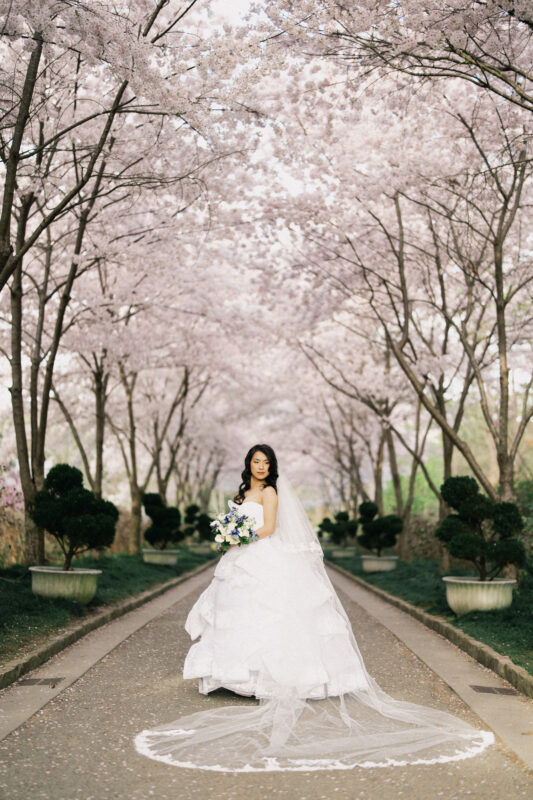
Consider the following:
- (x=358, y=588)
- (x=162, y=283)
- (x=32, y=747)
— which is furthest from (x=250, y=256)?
(x=32, y=747)

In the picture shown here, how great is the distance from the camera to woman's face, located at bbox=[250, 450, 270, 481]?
6.86 meters

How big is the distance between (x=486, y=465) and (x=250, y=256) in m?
29.9

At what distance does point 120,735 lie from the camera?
5.27 m

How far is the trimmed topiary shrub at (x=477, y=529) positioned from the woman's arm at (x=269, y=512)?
443 cm

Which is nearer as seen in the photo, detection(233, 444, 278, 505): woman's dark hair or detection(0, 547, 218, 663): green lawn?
detection(233, 444, 278, 505): woman's dark hair

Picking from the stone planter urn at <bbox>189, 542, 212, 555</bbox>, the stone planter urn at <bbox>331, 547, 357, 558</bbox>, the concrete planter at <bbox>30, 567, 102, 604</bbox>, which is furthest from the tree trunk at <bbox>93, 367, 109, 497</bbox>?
the stone planter urn at <bbox>189, 542, 212, 555</bbox>

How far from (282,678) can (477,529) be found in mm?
5905

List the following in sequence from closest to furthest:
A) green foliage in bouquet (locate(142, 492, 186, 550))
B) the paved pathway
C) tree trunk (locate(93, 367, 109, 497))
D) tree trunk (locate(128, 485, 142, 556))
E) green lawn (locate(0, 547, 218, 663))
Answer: the paved pathway → green lawn (locate(0, 547, 218, 663)) → tree trunk (locate(93, 367, 109, 497)) → green foliage in bouquet (locate(142, 492, 186, 550)) → tree trunk (locate(128, 485, 142, 556))

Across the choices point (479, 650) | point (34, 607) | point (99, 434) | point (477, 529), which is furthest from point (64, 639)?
point (99, 434)

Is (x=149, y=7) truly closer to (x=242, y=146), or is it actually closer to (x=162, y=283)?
(x=242, y=146)

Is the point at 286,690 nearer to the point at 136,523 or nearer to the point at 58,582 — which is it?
the point at 58,582

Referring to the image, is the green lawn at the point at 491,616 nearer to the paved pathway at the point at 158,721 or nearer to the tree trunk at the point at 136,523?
the paved pathway at the point at 158,721

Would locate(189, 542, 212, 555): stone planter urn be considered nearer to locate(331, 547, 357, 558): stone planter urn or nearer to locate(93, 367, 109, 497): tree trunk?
locate(331, 547, 357, 558): stone planter urn

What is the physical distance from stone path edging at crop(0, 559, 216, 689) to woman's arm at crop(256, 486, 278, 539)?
2.41 m
